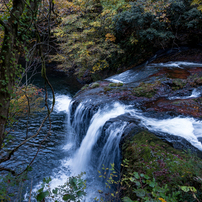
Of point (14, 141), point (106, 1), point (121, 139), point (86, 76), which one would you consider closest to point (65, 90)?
point (86, 76)

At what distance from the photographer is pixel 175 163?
2.92 meters

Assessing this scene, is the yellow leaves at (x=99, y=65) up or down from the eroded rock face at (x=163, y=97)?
up

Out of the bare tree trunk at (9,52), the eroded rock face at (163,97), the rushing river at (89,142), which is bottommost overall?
the rushing river at (89,142)

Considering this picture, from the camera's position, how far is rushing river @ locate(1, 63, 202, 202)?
181 inches

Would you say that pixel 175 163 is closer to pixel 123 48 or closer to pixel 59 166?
pixel 59 166

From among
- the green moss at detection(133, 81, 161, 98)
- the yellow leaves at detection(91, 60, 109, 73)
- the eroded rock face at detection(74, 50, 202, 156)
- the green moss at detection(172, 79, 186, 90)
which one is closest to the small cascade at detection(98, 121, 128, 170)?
the eroded rock face at detection(74, 50, 202, 156)

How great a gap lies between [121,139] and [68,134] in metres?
4.54

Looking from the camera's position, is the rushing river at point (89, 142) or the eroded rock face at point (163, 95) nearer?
the rushing river at point (89, 142)

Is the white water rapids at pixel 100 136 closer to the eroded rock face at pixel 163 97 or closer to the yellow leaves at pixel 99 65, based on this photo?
the eroded rock face at pixel 163 97

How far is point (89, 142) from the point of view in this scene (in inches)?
223

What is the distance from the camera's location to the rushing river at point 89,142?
4.59 m

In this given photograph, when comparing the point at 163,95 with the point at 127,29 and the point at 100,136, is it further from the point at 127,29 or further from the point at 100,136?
the point at 127,29

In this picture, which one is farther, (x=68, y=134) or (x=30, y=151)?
(x=68, y=134)

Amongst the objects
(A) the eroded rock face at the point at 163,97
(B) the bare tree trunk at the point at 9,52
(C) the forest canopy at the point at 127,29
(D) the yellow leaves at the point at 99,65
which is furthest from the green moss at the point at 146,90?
(D) the yellow leaves at the point at 99,65
